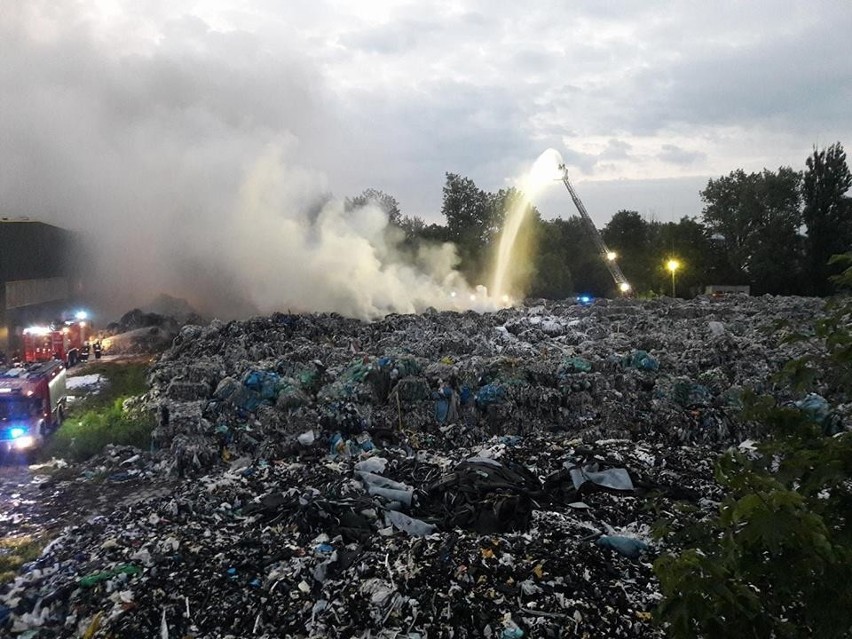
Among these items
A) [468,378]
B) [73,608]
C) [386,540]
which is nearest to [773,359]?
[468,378]

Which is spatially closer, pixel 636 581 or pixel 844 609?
pixel 844 609

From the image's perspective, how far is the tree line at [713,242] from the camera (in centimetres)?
3875

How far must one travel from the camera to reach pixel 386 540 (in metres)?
5.66

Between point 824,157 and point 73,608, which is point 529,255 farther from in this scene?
point 73,608

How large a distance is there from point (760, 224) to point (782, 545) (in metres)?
48.0

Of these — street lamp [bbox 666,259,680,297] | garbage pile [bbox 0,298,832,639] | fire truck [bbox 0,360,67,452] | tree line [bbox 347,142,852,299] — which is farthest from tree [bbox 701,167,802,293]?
fire truck [bbox 0,360,67,452]

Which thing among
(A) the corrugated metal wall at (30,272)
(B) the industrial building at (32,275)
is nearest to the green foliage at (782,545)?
(B) the industrial building at (32,275)

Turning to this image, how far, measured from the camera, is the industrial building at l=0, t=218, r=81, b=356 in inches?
966

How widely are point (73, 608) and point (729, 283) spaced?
147 feet

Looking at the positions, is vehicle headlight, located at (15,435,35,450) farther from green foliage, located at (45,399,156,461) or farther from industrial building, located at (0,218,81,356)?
industrial building, located at (0,218,81,356)

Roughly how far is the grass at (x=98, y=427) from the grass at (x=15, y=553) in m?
3.19

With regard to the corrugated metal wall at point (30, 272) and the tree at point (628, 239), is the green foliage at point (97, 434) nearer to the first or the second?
the corrugated metal wall at point (30, 272)

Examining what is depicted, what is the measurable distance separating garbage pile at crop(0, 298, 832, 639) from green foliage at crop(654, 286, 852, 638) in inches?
11.7

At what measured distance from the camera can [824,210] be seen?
1526 inches
